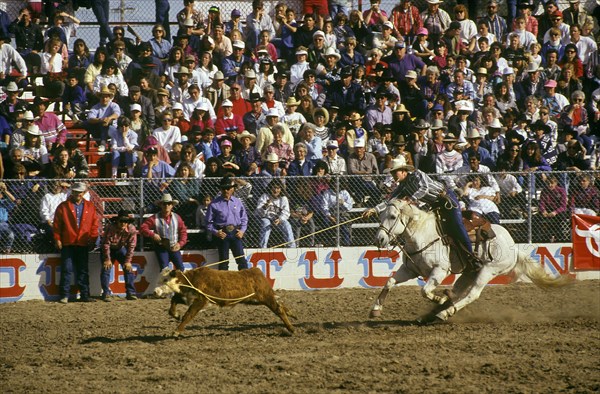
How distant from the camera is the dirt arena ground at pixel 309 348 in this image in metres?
9.63

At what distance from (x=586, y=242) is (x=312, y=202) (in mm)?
4895

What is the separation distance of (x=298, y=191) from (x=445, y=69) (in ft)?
20.6

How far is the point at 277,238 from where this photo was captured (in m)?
16.4

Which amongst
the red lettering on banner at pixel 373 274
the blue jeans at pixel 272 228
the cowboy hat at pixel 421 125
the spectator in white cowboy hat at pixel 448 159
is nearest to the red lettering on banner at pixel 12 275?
the blue jeans at pixel 272 228

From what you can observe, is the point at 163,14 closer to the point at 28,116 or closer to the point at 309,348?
the point at 28,116

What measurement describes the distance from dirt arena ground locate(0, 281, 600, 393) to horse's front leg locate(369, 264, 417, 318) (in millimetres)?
180

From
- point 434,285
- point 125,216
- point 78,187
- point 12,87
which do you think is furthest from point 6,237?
point 434,285

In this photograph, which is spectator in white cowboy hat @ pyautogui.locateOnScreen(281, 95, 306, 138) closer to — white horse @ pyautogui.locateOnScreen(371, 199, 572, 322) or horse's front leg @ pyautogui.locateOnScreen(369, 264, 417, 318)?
white horse @ pyautogui.locateOnScreen(371, 199, 572, 322)

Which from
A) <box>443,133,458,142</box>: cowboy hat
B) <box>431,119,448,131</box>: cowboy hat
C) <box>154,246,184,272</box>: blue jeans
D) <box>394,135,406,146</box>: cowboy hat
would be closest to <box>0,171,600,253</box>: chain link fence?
<box>154,246,184,272</box>: blue jeans

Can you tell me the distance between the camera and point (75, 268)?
15.8 m

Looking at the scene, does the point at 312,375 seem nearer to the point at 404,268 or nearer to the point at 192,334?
the point at 192,334

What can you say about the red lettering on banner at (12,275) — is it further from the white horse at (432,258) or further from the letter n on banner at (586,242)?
the letter n on banner at (586,242)

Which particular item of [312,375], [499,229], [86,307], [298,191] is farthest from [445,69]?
[312,375]

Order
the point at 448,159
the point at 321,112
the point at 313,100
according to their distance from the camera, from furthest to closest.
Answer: the point at 313,100 → the point at 321,112 → the point at 448,159
